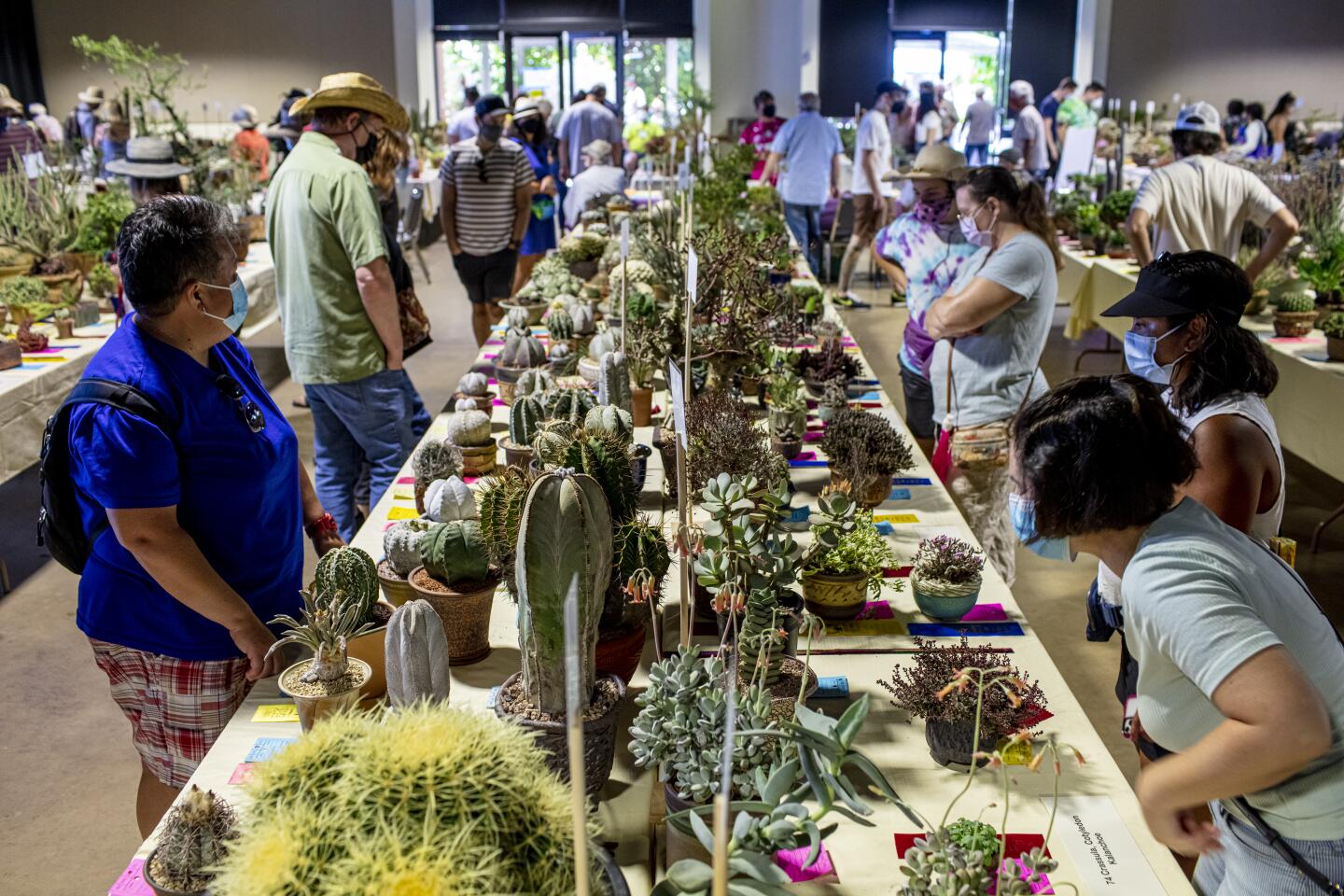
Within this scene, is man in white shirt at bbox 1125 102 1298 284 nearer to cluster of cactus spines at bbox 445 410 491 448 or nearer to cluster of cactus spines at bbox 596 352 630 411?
cluster of cactus spines at bbox 596 352 630 411

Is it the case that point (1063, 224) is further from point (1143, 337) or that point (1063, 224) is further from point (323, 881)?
point (323, 881)

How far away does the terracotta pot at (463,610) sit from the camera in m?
1.95

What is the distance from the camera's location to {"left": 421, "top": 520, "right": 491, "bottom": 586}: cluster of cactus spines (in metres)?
1.97

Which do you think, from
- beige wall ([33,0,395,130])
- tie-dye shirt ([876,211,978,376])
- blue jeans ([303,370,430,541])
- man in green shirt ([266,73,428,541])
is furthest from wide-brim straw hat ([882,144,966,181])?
beige wall ([33,0,395,130])

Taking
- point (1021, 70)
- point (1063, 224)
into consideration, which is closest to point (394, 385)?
point (1063, 224)

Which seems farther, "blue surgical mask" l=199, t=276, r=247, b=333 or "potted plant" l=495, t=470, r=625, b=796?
"blue surgical mask" l=199, t=276, r=247, b=333

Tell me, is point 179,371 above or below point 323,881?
above

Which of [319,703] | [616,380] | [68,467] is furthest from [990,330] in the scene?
[68,467]

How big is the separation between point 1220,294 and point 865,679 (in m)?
0.98

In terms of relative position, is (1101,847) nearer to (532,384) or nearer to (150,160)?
(532,384)

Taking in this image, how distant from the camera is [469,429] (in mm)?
2977

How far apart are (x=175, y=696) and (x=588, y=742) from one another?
93 cm

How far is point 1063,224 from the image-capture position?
7.90m

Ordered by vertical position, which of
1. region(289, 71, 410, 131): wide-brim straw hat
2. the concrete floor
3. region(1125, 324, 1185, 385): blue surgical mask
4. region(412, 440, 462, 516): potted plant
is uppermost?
region(289, 71, 410, 131): wide-brim straw hat
